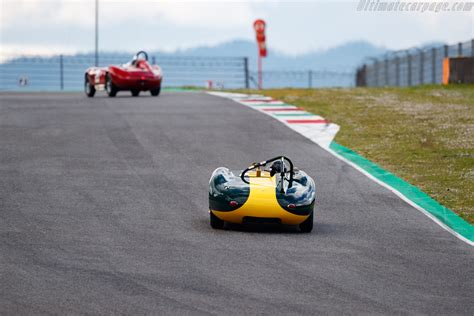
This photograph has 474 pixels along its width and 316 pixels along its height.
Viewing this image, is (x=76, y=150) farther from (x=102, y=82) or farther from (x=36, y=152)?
(x=102, y=82)

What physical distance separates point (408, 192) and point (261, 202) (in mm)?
4275

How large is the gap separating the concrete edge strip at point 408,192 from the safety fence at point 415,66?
66.2 feet

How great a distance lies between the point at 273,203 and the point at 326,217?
5.18 ft

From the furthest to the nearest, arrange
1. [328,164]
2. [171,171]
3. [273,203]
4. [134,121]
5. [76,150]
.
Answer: [134,121], [76,150], [328,164], [171,171], [273,203]

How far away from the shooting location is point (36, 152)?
61.4 feet

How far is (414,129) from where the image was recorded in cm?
2270

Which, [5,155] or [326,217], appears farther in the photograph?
[5,155]

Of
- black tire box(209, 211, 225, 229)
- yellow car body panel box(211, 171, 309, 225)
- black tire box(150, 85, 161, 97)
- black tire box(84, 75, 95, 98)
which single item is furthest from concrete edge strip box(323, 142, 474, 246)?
black tire box(84, 75, 95, 98)

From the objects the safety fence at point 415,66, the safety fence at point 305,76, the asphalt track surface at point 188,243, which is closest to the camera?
the asphalt track surface at point 188,243

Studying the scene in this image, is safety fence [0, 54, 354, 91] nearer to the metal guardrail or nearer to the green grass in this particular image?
the metal guardrail

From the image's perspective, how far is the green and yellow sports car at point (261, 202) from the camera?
470 inches

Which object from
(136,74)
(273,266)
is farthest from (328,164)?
(136,74)

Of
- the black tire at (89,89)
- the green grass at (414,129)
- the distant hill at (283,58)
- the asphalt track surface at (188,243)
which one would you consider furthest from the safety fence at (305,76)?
the distant hill at (283,58)

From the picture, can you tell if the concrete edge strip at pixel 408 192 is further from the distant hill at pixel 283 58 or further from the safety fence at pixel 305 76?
the distant hill at pixel 283 58
